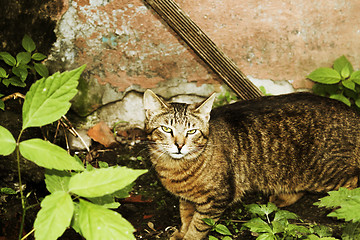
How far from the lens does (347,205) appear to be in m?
1.82

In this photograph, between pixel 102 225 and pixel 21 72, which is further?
pixel 21 72

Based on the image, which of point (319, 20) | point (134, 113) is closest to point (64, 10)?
point (134, 113)

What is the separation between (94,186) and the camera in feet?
4.90

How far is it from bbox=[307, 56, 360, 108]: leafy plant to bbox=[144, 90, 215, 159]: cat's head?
155 centimetres

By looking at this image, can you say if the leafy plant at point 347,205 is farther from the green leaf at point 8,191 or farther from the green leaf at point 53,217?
the green leaf at point 8,191

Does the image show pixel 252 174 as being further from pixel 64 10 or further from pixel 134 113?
pixel 64 10

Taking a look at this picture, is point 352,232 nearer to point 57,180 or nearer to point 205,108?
point 205,108

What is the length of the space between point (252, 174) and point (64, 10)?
2.32 metres

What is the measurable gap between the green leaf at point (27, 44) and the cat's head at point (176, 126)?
136cm

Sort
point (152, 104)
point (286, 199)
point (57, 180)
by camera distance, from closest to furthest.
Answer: point (57, 180) → point (152, 104) → point (286, 199)

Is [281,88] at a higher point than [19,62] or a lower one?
higher

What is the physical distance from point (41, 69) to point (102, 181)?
2373 mm

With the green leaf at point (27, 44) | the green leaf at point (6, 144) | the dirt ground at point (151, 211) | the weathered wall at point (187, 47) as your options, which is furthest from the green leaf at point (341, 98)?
the green leaf at point (6, 144)

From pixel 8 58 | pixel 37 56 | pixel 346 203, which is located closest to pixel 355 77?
pixel 346 203
